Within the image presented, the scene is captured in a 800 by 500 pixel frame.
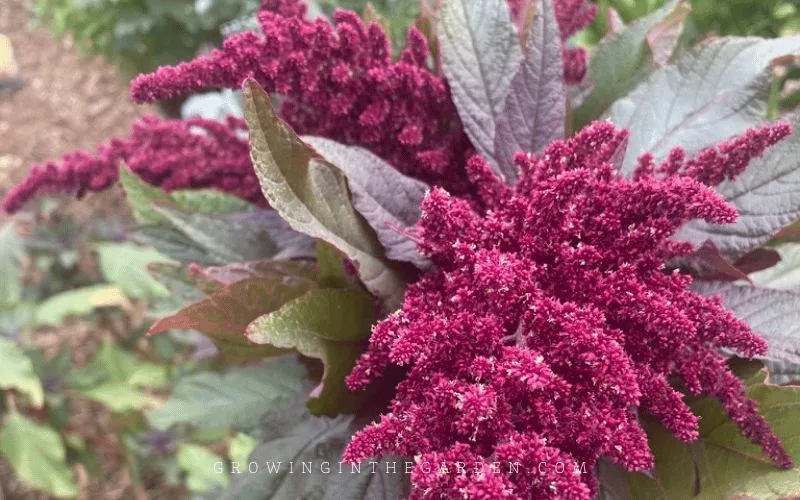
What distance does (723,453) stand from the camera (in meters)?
0.43

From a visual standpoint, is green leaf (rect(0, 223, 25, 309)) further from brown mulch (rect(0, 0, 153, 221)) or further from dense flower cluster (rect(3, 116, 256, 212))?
brown mulch (rect(0, 0, 153, 221))

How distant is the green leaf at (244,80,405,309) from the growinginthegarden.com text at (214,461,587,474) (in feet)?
0.38

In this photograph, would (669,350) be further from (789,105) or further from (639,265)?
(789,105)

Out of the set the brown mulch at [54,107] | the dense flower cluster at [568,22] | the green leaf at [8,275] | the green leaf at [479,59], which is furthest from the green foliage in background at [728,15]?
the brown mulch at [54,107]

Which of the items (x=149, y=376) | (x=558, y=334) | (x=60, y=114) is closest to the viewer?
(x=558, y=334)

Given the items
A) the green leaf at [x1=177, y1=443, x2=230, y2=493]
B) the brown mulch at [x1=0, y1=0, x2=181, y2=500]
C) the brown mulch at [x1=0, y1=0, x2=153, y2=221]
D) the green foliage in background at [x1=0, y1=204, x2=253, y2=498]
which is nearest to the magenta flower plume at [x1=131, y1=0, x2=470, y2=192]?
the green foliage in background at [x1=0, y1=204, x2=253, y2=498]

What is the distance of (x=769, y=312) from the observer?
45 cm

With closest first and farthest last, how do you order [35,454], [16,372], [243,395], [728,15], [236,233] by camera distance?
[236,233], [243,395], [728,15], [16,372], [35,454]

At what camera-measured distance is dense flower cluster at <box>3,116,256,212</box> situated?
62 centimetres

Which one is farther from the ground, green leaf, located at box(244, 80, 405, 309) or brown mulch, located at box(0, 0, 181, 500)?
brown mulch, located at box(0, 0, 181, 500)

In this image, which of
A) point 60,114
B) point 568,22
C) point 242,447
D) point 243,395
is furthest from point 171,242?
point 60,114

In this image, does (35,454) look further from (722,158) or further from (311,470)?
(722,158)

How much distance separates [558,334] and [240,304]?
21 centimetres

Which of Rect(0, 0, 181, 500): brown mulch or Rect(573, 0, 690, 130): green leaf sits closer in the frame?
Rect(573, 0, 690, 130): green leaf
